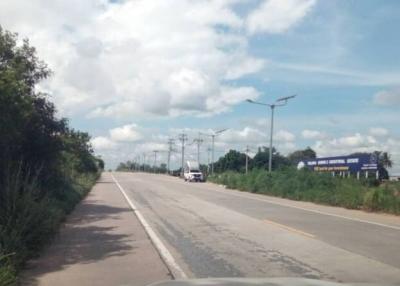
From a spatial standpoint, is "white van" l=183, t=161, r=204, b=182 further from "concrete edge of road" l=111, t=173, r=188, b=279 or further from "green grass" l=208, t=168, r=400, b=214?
"concrete edge of road" l=111, t=173, r=188, b=279

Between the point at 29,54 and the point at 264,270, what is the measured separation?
16412 mm

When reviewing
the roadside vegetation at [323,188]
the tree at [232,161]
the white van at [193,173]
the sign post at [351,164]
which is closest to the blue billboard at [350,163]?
the sign post at [351,164]

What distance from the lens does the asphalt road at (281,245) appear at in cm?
1117

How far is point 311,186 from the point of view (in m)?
40.7

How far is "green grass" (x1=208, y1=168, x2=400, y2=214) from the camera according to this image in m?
29.7

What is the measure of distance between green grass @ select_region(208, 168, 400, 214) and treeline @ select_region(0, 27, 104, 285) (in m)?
13.5

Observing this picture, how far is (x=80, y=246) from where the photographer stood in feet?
49.0

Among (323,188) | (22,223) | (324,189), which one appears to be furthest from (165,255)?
(323,188)

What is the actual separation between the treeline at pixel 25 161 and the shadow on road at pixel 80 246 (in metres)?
0.30

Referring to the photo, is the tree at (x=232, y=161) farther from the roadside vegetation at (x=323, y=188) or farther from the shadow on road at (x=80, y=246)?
the shadow on road at (x=80, y=246)

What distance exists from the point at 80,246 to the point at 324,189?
25.1 metres

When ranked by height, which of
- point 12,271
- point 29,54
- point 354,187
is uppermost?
point 29,54

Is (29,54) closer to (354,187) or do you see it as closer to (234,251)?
(234,251)

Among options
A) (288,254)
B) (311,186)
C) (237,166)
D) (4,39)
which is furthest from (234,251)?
(237,166)
